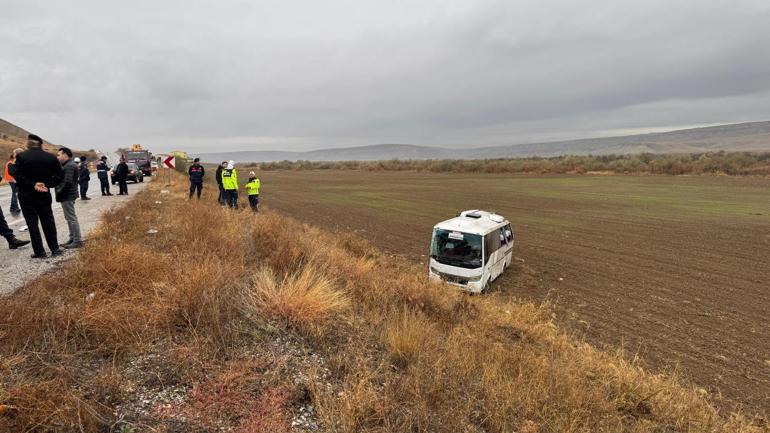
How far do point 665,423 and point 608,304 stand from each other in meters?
6.96

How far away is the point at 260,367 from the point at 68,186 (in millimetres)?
7105

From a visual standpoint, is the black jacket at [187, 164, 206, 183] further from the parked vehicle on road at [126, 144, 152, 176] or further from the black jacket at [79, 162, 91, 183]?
the parked vehicle on road at [126, 144, 152, 176]

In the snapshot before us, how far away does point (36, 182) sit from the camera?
650cm

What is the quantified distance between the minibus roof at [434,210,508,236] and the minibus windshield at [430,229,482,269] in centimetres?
16

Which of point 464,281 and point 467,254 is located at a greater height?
point 467,254

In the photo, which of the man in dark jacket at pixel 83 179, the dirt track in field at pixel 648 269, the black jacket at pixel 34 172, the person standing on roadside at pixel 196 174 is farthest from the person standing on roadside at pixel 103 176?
the black jacket at pixel 34 172

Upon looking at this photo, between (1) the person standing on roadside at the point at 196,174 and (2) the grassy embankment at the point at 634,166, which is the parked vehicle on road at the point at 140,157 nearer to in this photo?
(1) the person standing on roadside at the point at 196,174

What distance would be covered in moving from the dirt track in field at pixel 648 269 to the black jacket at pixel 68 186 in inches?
422

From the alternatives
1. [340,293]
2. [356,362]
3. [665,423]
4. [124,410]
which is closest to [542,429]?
[356,362]

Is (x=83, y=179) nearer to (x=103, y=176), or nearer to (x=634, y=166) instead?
(x=103, y=176)

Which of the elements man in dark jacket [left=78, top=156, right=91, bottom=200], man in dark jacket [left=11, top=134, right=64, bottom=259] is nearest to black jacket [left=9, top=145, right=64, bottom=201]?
man in dark jacket [left=11, top=134, right=64, bottom=259]

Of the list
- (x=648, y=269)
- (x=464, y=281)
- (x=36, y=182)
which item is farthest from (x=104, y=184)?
(x=648, y=269)

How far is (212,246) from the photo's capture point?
719 cm

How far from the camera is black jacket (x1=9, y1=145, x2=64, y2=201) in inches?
251
